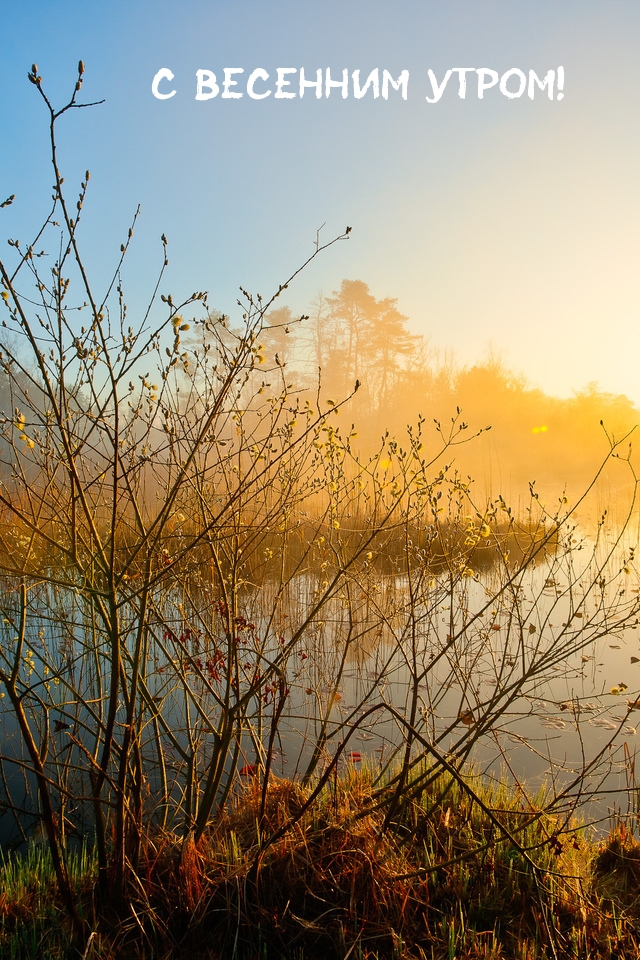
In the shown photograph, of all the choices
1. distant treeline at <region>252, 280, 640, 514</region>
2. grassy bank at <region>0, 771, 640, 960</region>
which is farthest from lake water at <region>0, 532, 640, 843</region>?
distant treeline at <region>252, 280, 640, 514</region>

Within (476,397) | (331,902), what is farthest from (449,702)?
(476,397)

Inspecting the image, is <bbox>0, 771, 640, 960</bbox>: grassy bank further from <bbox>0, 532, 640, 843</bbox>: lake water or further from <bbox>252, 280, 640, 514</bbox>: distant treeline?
<bbox>252, 280, 640, 514</bbox>: distant treeline

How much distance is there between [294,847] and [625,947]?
102cm

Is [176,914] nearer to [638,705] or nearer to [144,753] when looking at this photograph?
[638,705]

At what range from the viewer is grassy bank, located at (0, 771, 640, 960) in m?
1.71

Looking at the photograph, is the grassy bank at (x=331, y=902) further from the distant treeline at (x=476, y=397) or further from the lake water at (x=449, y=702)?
the distant treeline at (x=476, y=397)

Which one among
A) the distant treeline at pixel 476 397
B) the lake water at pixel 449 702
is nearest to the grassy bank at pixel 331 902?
the lake water at pixel 449 702

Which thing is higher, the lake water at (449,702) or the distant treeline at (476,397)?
the distant treeline at (476,397)

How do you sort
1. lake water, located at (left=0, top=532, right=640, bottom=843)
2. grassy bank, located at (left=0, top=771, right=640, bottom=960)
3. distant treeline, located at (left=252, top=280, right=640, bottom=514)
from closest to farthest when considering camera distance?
1. grassy bank, located at (left=0, top=771, right=640, bottom=960)
2. lake water, located at (left=0, top=532, right=640, bottom=843)
3. distant treeline, located at (left=252, top=280, right=640, bottom=514)

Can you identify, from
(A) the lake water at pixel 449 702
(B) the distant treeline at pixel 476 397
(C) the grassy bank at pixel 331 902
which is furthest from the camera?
(B) the distant treeline at pixel 476 397

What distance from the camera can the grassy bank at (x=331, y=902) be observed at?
171 cm

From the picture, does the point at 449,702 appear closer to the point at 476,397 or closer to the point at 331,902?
the point at 331,902

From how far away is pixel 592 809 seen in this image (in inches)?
116

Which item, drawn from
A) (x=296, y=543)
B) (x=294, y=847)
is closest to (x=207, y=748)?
(x=294, y=847)
